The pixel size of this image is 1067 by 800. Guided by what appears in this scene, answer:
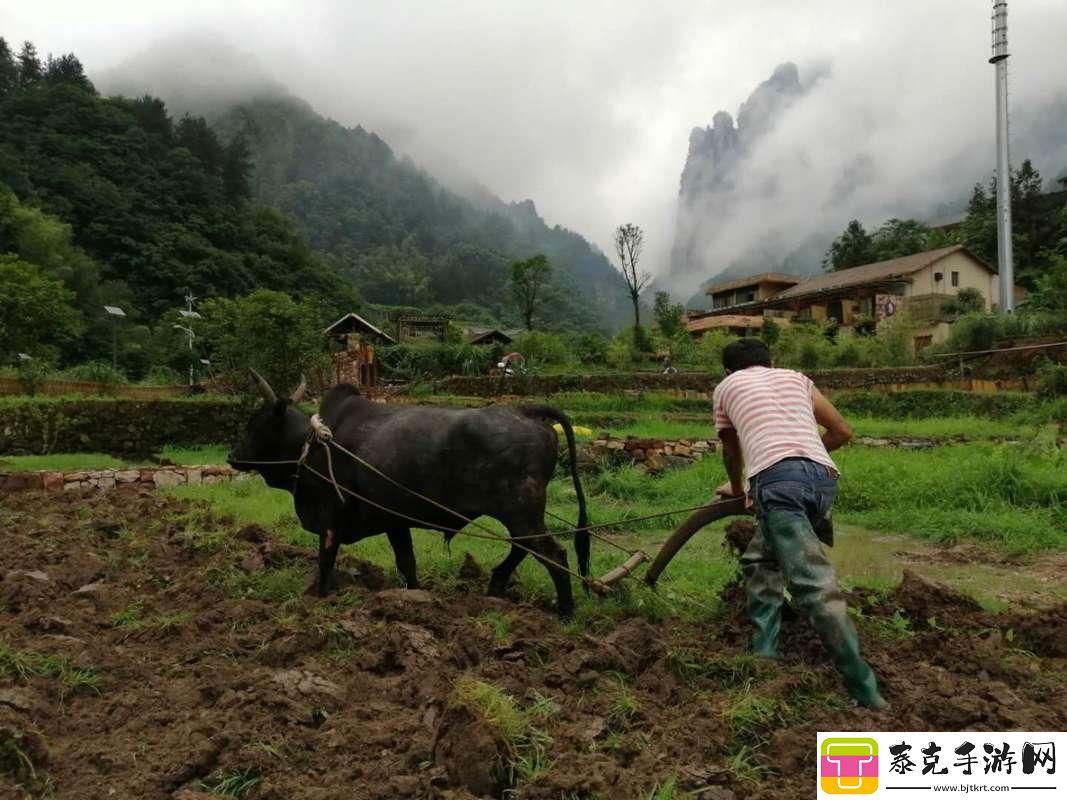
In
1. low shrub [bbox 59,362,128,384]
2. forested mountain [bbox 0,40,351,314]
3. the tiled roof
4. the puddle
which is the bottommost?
the puddle

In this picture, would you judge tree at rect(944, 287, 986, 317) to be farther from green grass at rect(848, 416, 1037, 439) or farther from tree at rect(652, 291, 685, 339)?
green grass at rect(848, 416, 1037, 439)

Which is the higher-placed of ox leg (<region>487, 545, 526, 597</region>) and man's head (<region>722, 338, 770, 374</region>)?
man's head (<region>722, 338, 770, 374</region>)

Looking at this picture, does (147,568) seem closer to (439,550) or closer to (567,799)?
(439,550)

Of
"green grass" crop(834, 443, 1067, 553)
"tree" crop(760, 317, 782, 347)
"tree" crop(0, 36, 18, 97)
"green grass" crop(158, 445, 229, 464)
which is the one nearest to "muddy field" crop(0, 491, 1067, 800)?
"green grass" crop(834, 443, 1067, 553)

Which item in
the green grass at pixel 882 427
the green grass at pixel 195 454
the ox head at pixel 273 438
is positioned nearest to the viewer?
the ox head at pixel 273 438

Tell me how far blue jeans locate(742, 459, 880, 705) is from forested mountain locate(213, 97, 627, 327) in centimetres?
8931

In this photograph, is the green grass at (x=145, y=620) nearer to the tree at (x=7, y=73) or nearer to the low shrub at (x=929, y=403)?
the low shrub at (x=929, y=403)

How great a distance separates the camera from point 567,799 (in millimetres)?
2570

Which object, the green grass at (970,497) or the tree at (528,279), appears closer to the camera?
the green grass at (970,497)

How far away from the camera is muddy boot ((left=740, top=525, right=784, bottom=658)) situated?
3.97m

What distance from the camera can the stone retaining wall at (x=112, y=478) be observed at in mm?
11234

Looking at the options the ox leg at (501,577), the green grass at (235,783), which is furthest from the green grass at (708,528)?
the green grass at (235,783)

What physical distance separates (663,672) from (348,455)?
3.03 meters

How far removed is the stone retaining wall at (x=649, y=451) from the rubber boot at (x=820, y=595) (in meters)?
9.42
